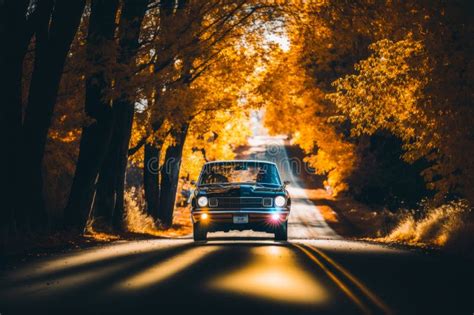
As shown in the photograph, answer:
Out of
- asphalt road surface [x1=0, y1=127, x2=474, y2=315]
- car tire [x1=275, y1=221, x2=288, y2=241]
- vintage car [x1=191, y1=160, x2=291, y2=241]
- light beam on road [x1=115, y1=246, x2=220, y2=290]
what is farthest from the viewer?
car tire [x1=275, y1=221, x2=288, y2=241]

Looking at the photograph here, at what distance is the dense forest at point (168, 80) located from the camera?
16.4 metres

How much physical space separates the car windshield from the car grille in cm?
106

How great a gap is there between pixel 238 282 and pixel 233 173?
953cm

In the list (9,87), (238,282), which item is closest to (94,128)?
(9,87)

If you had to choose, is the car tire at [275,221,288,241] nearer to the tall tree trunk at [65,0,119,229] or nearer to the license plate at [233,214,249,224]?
the license plate at [233,214,249,224]

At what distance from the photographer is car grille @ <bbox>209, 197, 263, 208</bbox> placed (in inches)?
701

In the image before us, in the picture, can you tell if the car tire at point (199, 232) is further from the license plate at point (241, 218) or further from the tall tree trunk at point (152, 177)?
the tall tree trunk at point (152, 177)

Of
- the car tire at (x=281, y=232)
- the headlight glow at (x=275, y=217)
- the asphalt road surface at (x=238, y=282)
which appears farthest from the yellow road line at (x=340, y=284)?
the car tire at (x=281, y=232)

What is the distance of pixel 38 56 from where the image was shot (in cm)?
1778

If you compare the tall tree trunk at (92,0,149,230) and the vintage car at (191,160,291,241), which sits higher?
the tall tree trunk at (92,0,149,230)

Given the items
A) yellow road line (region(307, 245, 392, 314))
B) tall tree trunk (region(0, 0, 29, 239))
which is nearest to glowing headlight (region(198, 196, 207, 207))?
tall tree trunk (region(0, 0, 29, 239))

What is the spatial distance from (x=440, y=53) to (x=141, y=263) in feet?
25.9

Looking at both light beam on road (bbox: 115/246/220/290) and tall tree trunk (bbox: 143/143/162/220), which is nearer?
light beam on road (bbox: 115/246/220/290)

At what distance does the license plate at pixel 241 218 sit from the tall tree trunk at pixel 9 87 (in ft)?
15.8
